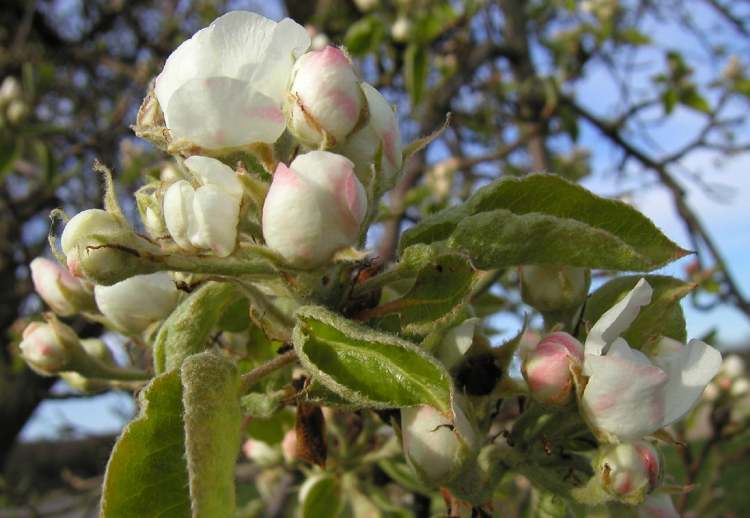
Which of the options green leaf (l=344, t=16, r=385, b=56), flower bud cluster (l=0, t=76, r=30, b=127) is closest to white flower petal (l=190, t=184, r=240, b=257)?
green leaf (l=344, t=16, r=385, b=56)

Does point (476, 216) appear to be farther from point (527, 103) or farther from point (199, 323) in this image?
point (527, 103)

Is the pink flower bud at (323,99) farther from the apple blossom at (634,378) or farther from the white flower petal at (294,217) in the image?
the apple blossom at (634,378)

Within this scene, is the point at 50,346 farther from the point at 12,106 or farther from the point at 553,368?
the point at 12,106

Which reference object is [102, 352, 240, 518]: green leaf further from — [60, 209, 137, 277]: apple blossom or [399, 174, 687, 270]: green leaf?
[399, 174, 687, 270]: green leaf

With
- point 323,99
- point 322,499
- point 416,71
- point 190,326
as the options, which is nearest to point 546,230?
point 323,99

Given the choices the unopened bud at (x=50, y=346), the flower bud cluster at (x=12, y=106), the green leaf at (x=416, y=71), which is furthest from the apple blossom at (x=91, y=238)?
the flower bud cluster at (x=12, y=106)

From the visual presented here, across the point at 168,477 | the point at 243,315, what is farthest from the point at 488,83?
the point at 168,477
